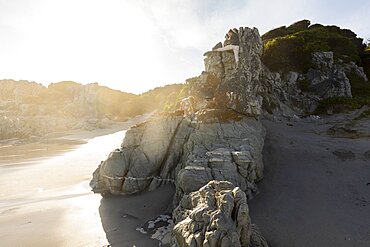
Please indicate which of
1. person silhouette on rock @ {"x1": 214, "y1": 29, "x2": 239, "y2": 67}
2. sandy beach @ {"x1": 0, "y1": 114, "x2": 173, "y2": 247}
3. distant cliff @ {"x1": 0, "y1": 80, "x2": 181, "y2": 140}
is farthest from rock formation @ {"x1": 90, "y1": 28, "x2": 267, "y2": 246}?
distant cliff @ {"x1": 0, "y1": 80, "x2": 181, "y2": 140}

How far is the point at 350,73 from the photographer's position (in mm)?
38719

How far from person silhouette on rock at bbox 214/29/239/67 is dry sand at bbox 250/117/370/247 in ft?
24.0

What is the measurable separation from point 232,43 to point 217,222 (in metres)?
19.4

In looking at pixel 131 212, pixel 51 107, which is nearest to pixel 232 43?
pixel 131 212

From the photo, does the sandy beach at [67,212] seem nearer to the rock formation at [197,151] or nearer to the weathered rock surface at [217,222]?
the rock formation at [197,151]

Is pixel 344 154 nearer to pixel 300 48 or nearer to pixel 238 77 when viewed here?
pixel 238 77

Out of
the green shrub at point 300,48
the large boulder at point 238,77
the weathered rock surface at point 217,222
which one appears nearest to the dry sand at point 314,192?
the weathered rock surface at point 217,222

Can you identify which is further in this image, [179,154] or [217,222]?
[179,154]

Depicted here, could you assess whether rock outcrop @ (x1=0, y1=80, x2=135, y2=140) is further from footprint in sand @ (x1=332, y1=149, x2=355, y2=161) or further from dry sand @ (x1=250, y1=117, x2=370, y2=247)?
footprint in sand @ (x1=332, y1=149, x2=355, y2=161)

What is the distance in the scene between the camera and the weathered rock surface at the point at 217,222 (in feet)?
25.0

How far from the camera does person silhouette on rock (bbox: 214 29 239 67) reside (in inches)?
891

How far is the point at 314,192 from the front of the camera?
13.7 metres

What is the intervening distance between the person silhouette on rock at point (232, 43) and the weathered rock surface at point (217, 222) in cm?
1559

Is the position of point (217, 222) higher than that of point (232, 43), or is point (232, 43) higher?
point (232, 43)
